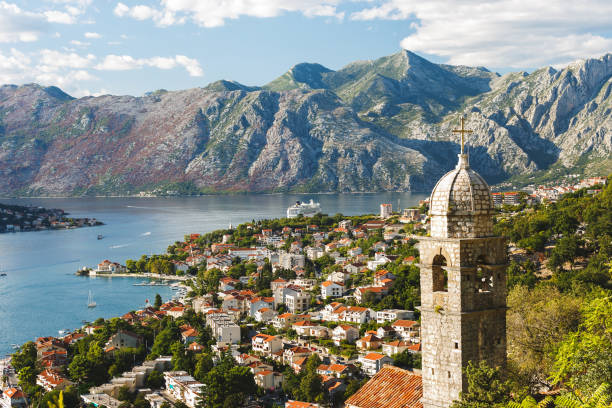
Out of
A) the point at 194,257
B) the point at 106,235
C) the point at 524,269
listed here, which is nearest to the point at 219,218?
the point at 106,235

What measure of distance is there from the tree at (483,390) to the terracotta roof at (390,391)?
195 cm

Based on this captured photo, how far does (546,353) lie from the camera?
49.2 feet

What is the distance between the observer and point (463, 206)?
7.54 m

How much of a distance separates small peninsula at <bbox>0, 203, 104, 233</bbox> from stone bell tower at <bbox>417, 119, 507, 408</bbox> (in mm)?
120567

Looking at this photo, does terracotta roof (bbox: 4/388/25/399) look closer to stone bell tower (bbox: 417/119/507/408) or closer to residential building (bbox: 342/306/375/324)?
residential building (bbox: 342/306/375/324)

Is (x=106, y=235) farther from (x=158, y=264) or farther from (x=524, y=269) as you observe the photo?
(x=524, y=269)

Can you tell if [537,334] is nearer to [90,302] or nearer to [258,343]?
[258,343]

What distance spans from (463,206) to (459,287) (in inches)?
41.1

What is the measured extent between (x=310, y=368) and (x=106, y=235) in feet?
273

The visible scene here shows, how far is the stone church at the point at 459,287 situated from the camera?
7371 millimetres

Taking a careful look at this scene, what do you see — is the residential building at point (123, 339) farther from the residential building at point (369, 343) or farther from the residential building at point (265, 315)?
the residential building at point (369, 343)

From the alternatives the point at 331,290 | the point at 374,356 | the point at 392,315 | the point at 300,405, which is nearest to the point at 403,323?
the point at 392,315

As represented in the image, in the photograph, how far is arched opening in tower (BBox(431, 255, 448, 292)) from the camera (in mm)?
7762

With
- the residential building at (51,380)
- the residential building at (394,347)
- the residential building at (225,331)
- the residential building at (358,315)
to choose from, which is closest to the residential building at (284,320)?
the residential building at (225,331)
